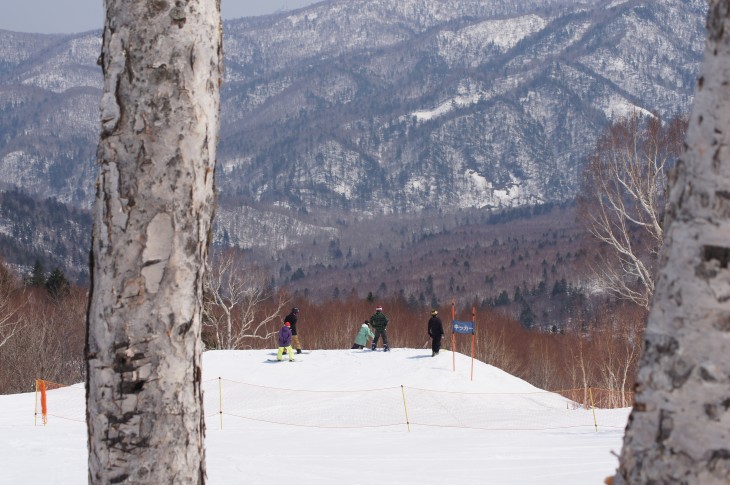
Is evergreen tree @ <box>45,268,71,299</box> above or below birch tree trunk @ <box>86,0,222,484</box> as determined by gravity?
above

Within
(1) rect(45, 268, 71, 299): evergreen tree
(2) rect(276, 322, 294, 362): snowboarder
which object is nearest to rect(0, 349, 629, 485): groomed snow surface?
(2) rect(276, 322, 294, 362): snowboarder

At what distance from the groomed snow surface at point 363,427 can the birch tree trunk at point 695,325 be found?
340 inches

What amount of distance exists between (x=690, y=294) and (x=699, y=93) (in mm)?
479

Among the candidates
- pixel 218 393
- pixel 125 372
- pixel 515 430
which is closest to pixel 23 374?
pixel 218 393

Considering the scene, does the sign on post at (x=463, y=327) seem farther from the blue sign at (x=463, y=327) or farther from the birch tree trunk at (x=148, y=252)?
the birch tree trunk at (x=148, y=252)

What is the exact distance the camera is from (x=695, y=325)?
6.72ft

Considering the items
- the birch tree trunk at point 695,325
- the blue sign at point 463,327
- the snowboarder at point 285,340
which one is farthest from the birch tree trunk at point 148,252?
the snowboarder at point 285,340

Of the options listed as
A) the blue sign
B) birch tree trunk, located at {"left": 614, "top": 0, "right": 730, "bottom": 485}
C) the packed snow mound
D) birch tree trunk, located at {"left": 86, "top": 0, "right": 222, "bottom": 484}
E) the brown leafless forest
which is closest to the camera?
birch tree trunk, located at {"left": 614, "top": 0, "right": 730, "bottom": 485}

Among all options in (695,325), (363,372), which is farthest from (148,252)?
(363,372)

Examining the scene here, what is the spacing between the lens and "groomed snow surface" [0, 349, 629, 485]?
1153 cm

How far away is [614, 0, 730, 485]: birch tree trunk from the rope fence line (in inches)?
631

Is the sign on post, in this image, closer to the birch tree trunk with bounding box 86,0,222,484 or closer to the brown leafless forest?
the brown leafless forest

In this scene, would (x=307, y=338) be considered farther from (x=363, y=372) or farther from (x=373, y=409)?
(x=373, y=409)

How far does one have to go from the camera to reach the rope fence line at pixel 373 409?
18.6 m
